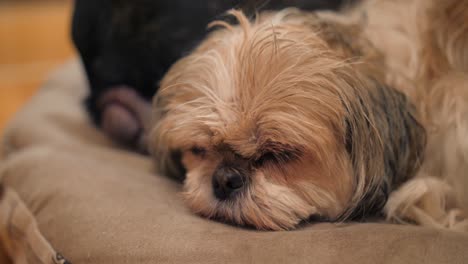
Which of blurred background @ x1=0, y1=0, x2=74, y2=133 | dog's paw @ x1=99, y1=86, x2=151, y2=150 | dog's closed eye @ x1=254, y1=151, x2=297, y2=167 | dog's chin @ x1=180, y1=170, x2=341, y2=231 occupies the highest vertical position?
dog's closed eye @ x1=254, y1=151, x2=297, y2=167

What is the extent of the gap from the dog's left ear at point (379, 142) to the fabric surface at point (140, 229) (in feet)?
0.52

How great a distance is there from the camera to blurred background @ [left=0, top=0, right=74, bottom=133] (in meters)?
5.57

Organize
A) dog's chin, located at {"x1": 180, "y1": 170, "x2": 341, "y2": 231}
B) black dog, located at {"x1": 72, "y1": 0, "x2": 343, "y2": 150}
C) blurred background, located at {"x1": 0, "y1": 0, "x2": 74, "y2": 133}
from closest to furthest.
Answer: dog's chin, located at {"x1": 180, "y1": 170, "x2": 341, "y2": 231}, black dog, located at {"x1": 72, "y1": 0, "x2": 343, "y2": 150}, blurred background, located at {"x1": 0, "y1": 0, "x2": 74, "y2": 133}

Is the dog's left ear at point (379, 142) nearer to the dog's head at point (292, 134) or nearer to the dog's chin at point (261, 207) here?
the dog's head at point (292, 134)

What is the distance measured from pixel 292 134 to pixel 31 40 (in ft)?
16.3

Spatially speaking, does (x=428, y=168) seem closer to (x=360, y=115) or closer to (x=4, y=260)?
(x=360, y=115)

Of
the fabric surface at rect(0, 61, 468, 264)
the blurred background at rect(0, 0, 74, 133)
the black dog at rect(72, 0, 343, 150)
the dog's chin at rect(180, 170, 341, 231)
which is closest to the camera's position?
the fabric surface at rect(0, 61, 468, 264)

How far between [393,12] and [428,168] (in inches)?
25.7

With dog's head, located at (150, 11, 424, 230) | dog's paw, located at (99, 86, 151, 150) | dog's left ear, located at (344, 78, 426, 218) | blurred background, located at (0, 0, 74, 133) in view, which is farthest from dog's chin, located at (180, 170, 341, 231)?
blurred background, located at (0, 0, 74, 133)

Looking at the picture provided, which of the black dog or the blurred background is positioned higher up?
the black dog

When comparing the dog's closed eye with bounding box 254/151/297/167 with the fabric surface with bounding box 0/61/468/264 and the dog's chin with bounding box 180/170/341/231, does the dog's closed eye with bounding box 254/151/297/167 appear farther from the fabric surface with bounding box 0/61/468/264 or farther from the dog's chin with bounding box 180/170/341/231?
the fabric surface with bounding box 0/61/468/264

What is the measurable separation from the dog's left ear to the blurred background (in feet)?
14.5

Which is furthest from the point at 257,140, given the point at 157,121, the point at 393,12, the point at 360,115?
the point at 393,12

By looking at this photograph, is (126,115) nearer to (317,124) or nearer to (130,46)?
(130,46)
